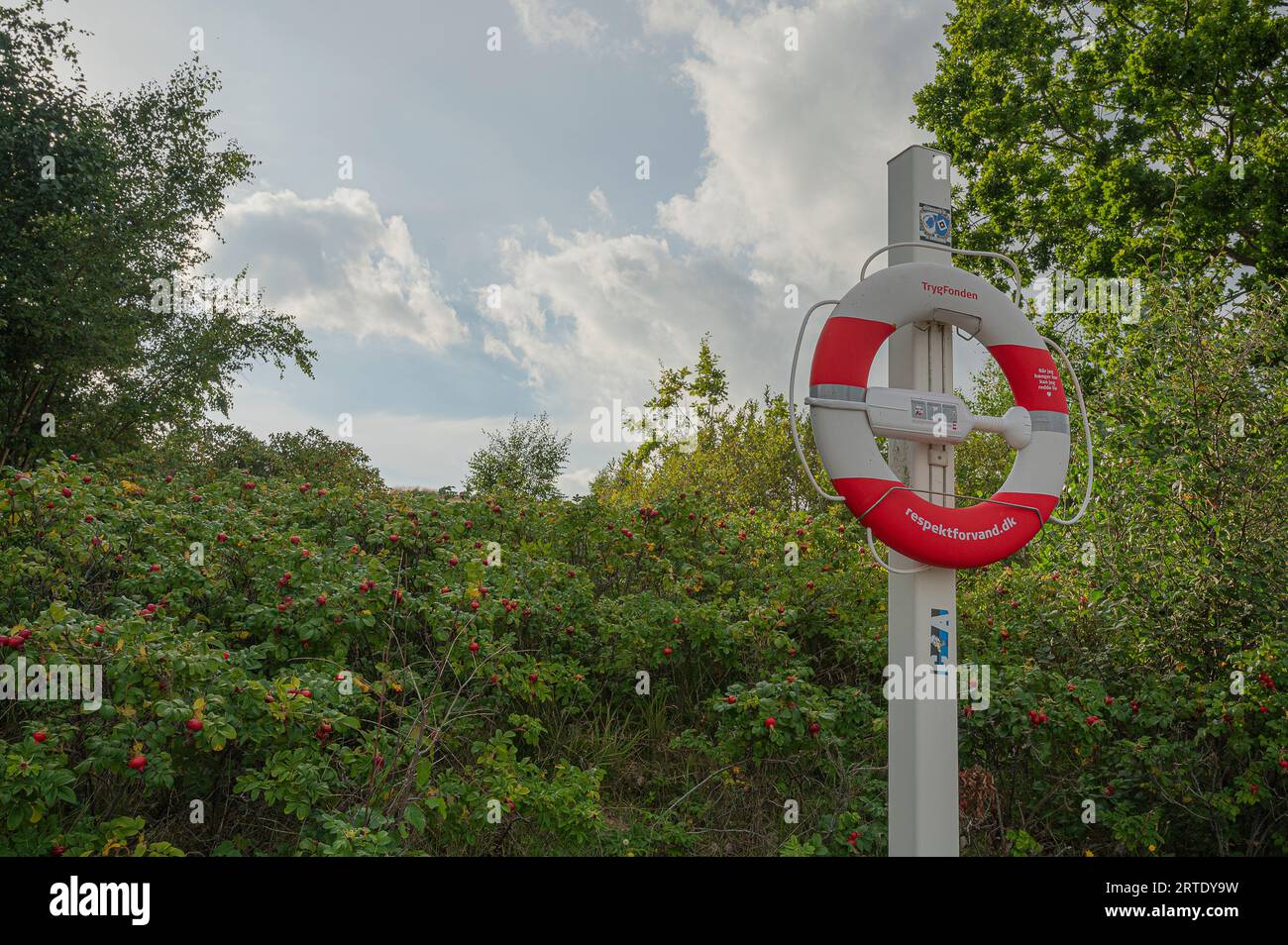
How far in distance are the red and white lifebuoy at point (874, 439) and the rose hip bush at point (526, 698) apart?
2.78 feet

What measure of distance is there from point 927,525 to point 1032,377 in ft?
2.19

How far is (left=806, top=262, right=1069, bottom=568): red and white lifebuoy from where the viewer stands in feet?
7.20

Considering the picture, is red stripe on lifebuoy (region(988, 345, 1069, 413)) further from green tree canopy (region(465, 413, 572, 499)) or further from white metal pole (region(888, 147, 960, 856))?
green tree canopy (region(465, 413, 572, 499))

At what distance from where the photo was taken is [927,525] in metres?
2.21

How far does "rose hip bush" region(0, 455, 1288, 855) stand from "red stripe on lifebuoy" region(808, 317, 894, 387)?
116 centimetres

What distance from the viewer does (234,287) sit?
11.9 meters

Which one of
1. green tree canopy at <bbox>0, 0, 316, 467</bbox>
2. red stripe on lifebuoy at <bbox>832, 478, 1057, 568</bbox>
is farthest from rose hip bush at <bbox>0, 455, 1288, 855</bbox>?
green tree canopy at <bbox>0, 0, 316, 467</bbox>

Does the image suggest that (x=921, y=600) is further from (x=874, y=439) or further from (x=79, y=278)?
(x=79, y=278)

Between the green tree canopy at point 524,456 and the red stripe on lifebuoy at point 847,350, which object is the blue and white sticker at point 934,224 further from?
the green tree canopy at point 524,456

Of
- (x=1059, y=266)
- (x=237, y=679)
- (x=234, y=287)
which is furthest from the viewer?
(x=234, y=287)

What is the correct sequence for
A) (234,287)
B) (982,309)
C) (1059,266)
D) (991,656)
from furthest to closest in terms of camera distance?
(234,287) < (1059,266) < (991,656) < (982,309)

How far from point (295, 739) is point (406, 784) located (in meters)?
0.33
